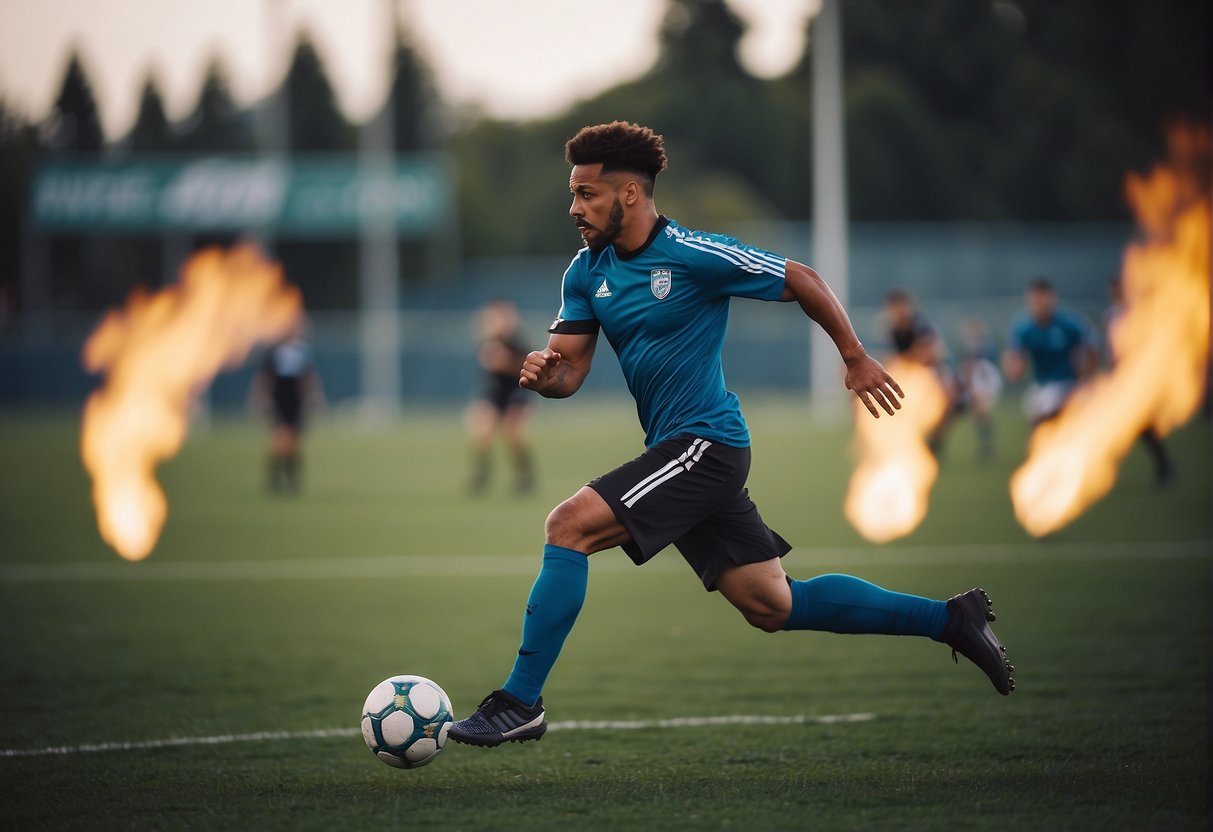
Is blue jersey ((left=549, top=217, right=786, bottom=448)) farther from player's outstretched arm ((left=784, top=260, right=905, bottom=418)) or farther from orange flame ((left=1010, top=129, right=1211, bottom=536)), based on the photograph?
orange flame ((left=1010, top=129, right=1211, bottom=536))

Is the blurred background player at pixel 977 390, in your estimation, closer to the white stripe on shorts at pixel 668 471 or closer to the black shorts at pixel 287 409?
the black shorts at pixel 287 409

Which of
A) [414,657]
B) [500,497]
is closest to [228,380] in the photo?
[500,497]

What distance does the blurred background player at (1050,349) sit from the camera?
47.2 ft

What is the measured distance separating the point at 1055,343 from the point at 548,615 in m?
11.2

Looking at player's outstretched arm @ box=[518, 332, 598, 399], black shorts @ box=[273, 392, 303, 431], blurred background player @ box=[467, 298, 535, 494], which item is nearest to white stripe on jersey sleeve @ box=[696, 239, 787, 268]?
player's outstretched arm @ box=[518, 332, 598, 399]

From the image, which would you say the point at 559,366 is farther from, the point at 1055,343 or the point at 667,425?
the point at 1055,343

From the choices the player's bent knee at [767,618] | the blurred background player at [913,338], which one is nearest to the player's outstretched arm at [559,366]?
the player's bent knee at [767,618]

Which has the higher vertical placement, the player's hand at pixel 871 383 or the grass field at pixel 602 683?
the player's hand at pixel 871 383

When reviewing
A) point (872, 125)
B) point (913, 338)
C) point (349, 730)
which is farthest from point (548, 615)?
point (872, 125)

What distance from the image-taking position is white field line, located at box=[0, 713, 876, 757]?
17.2 feet

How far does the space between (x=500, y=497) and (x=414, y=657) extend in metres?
9.40

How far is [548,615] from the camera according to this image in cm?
471

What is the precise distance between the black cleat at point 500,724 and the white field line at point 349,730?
2.86ft

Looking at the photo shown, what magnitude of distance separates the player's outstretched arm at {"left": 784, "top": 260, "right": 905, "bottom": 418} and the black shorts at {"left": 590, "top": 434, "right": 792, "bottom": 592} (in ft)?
1.63
